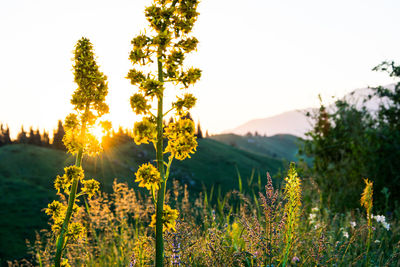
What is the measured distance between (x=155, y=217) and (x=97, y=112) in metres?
1.92

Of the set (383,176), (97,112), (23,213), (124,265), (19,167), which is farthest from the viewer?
(19,167)

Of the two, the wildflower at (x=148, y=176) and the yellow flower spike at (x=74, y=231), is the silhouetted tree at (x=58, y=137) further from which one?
the wildflower at (x=148, y=176)

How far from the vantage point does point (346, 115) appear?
11.8 meters

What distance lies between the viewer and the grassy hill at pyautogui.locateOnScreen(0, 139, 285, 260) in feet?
147

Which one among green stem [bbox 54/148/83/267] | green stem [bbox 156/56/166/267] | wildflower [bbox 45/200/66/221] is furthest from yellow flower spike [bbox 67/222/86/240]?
green stem [bbox 156/56/166/267]

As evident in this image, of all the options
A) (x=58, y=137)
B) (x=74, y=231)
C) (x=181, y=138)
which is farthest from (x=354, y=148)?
(x=58, y=137)

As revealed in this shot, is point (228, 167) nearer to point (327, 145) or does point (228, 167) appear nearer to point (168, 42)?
point (327, 145)

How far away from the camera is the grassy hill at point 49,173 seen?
1768 inches

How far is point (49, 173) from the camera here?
229 ft

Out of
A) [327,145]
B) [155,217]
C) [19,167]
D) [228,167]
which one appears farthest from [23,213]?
[228,167]

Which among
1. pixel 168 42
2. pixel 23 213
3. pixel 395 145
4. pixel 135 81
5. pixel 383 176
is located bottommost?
pixel 23 213

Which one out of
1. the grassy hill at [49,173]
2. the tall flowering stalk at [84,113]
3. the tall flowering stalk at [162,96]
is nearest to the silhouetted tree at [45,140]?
the grassy hill at [49,173]

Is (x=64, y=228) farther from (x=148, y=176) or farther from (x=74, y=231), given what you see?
(x=148, y=176)

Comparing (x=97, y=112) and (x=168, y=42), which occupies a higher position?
(x=168, y=42)
